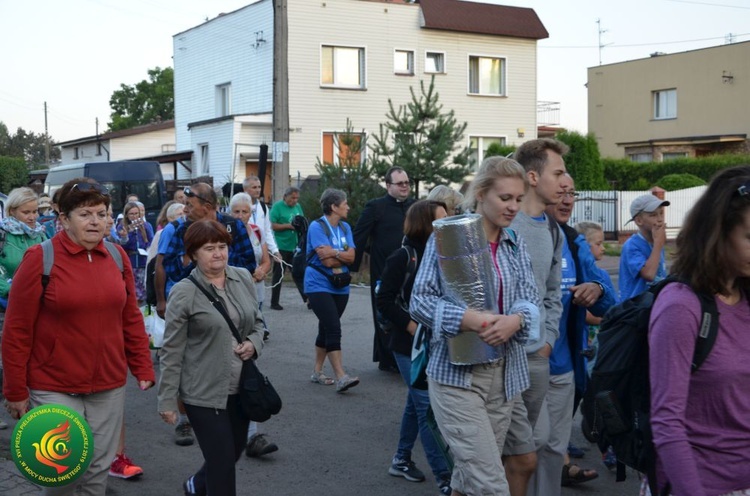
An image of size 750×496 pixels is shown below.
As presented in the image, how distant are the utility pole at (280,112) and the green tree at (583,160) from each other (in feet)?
49.2

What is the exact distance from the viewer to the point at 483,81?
36.9 metres

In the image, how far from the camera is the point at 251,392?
16.0ft

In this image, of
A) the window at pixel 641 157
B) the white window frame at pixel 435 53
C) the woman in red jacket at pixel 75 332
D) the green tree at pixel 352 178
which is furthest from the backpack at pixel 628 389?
the window at pixel 641 157

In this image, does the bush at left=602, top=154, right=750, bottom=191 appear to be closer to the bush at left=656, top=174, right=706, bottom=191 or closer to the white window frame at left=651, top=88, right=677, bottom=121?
the bush at left=656, top=174, right=706, bottom=191

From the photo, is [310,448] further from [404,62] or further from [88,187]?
[404,62]

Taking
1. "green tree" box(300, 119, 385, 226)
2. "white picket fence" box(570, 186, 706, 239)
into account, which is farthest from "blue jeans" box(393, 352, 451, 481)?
"white picket fence" box(570, 186, 706, 239)

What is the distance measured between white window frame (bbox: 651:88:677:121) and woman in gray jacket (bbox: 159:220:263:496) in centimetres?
4708

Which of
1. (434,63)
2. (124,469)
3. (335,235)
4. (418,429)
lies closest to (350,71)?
(434,63)

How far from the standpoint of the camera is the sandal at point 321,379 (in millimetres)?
9078

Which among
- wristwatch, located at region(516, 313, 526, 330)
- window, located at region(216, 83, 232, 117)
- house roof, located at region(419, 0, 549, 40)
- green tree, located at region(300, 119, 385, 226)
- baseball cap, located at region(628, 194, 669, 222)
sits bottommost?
wristwatch, located at region(516, 313, 526, 330)

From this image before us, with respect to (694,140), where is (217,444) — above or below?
below

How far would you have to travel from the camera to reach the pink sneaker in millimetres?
6270

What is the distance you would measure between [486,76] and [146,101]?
54.2m

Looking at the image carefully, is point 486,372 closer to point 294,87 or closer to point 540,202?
point 540,202
